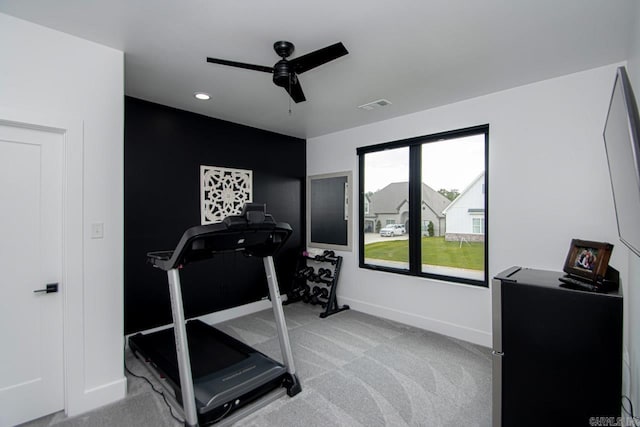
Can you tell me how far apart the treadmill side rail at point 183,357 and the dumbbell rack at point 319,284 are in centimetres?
248

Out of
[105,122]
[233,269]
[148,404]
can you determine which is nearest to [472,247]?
[233,269]

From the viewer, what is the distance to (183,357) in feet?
6.88

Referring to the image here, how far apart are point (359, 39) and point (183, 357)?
8.65 ft

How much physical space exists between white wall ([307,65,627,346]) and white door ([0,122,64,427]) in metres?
3.61

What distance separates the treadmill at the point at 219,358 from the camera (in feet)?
6.86

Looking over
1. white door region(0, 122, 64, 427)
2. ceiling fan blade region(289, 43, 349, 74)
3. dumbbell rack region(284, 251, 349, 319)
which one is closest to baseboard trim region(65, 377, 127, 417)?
white door region(0, 122, 64, 427)

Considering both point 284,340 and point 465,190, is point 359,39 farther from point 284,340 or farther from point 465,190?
point 284,340

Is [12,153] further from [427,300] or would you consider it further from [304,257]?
[427,300]

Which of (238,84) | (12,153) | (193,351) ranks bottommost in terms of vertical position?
(193,351)

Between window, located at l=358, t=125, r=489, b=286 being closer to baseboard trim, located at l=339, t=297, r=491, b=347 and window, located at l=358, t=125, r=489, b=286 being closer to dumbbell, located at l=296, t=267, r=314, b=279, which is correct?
baseboard trim, located at l=339, t=297, r=491, b=347

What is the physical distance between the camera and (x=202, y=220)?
3.95 m

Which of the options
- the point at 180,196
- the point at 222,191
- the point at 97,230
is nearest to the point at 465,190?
the point at 222,191

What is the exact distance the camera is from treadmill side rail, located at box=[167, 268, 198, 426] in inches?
79.4

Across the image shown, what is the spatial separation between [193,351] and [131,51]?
8.85 feet
